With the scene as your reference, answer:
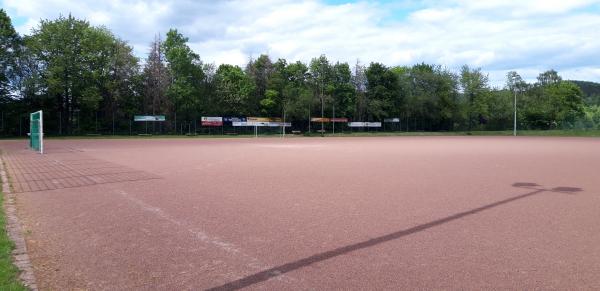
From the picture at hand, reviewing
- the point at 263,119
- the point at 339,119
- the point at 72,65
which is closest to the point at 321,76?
the point at 339,119

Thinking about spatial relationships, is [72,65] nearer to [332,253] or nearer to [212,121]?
[212,121]

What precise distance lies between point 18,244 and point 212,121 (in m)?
49.2

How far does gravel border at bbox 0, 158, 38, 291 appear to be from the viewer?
174 inches

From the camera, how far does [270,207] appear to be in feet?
27.9

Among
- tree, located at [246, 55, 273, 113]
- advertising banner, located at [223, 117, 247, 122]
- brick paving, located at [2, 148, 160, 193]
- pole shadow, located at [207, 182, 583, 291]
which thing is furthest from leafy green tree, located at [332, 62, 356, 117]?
pole shadow, located at [207, 182, 583, 291]

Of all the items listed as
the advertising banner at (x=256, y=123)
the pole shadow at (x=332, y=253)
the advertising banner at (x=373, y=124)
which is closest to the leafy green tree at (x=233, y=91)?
the advertising banner at (x=256, y=123)

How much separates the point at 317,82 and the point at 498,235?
62.2 meters

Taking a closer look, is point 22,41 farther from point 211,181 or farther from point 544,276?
point 544,276

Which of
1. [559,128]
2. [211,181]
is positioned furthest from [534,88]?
[211,181]

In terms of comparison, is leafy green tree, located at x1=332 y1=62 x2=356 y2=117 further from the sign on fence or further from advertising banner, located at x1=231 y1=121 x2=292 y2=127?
advertising banner, located at x1=231 y1=121 x2=292 y2=127

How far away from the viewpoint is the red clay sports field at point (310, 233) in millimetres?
4586

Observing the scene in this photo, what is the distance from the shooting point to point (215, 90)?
197 feet

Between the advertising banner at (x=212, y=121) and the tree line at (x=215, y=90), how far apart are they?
299cm

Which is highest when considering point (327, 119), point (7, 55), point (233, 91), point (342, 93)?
point (7, 55)
